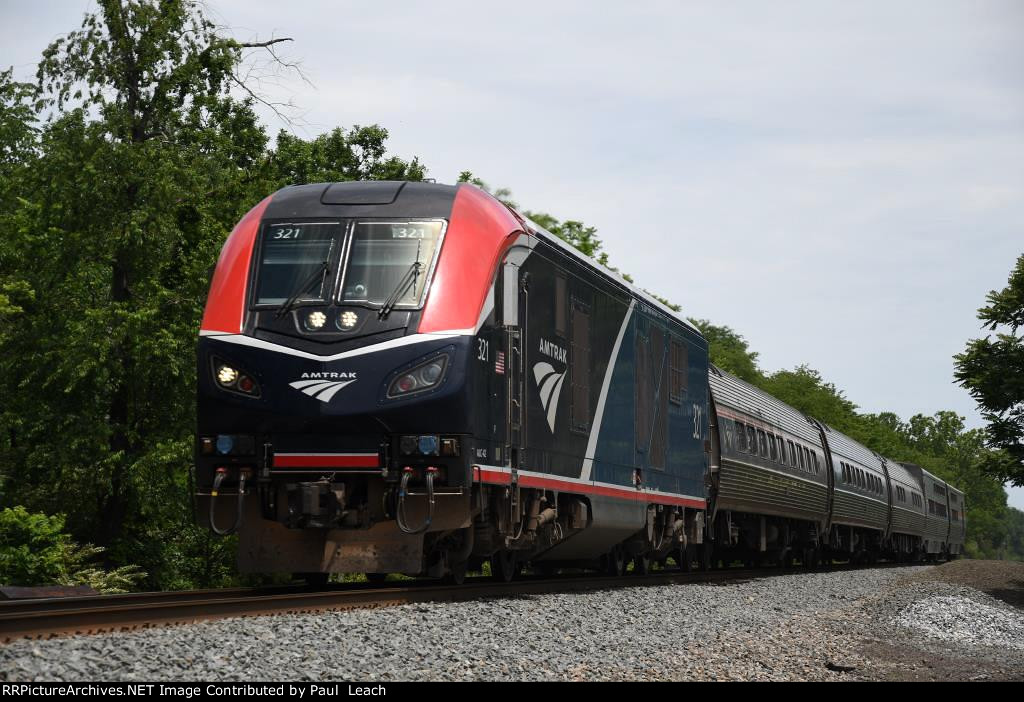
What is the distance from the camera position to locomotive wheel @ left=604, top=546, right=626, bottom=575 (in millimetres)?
19375

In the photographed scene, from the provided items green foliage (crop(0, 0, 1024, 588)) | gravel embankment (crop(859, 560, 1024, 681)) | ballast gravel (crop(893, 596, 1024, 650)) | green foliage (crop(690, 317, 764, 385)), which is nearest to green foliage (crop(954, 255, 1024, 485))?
gravel embankment (crop(859, 560, 1024, 681))

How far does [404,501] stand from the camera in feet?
37.7

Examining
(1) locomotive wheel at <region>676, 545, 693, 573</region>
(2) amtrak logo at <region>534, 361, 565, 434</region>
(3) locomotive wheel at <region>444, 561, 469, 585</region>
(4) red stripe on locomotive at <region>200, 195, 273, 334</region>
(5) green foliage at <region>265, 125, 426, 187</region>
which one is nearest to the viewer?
(4) red stripe on locomotive at <region>200, 195, 273, 334</region>

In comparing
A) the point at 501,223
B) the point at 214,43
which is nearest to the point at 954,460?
the point at 214,43

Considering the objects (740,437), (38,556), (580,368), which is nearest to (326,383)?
(580,368)

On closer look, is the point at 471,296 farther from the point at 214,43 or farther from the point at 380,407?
the point at 214,43

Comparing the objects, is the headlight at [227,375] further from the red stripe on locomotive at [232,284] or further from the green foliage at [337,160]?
the green foliage at [337,160]

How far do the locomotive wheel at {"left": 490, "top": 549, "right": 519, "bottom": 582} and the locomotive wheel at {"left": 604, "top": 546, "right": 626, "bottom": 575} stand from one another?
440cm

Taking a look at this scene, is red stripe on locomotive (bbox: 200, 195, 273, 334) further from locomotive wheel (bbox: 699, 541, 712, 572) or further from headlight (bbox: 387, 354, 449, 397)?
locomotive wheel (bbox: 699, 541, 712, 572)

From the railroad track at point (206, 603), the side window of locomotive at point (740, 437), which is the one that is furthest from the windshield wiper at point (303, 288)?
the side window of locomotive at point (740, 437)

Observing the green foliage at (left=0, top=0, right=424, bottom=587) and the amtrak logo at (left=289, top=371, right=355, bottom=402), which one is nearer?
the amtrak logo at (left=289, top=371, right=355, bottom=402)

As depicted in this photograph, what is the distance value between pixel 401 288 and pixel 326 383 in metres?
1.10

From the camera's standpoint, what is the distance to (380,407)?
11.4 meters

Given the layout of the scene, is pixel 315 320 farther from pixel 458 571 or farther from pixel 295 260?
pixel 458 571
